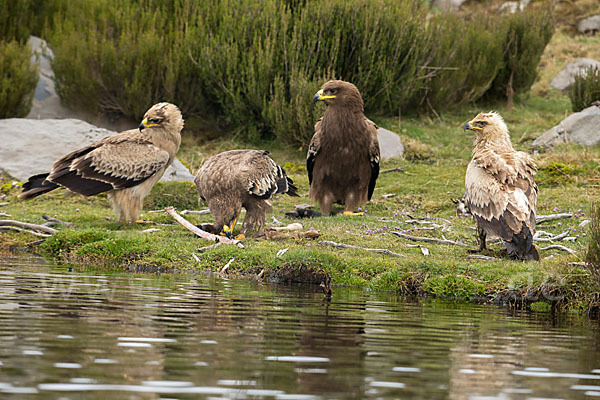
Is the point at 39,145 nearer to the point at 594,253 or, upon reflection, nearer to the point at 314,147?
the point at 314,147

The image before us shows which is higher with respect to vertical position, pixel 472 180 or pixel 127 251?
pixel 472 180

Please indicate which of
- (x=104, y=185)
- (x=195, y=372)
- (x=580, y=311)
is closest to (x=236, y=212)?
(x=104, y=185)

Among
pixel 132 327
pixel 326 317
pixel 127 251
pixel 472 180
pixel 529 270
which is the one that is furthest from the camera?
pixel 127 251

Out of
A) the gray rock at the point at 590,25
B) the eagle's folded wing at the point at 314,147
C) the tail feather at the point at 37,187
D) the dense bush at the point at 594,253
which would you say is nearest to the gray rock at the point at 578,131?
the eagle's folded wing at the point at 314,147

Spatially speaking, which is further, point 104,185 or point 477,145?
point 104,185

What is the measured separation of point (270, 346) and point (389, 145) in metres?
13.1

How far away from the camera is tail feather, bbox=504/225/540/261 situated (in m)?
8.90

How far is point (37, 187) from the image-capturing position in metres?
12.0

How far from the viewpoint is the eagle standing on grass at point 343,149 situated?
12734 mm

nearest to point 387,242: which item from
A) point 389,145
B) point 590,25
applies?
point 389,145

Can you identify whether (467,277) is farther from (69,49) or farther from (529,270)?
(69,49)

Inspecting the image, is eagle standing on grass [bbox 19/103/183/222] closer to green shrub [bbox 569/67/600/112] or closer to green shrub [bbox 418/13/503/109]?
green shrub [bbox 418/13/503/109]

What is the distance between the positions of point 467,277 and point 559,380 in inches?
155

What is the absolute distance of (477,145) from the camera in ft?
35.3
